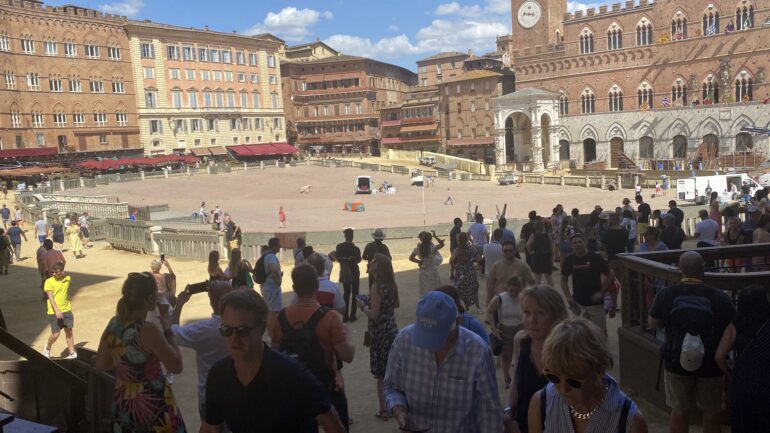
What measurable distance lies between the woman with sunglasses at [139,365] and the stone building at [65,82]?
60375 millimetres

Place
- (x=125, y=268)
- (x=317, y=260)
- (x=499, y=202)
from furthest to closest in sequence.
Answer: (x=499, y=202)
(x=125, y=268)
(x=317, y=260)

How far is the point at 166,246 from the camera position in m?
19.6

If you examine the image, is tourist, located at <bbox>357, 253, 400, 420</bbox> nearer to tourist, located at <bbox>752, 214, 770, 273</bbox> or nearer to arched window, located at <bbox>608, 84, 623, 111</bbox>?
tourist, located at <bbox>752, 214, 770, 273</bbox>

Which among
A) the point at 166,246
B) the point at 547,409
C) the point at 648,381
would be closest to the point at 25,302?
the point at 166,246

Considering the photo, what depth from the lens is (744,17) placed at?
160 ft

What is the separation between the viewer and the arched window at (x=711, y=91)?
50.6 metres

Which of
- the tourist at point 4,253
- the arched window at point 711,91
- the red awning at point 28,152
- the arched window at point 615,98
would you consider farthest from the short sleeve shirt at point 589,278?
the red awning at point 28,152

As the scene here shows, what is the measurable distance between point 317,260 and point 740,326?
14.7ft

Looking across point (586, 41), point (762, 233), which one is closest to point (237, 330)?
point (762, 233)

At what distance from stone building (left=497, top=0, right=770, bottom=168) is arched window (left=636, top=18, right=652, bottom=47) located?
9 cm

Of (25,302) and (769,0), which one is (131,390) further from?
(769,0)

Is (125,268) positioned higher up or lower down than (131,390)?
lower down

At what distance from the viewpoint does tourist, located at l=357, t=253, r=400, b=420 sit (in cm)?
616

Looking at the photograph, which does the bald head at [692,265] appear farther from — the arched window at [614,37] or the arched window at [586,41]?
the arched window at [586,41]
